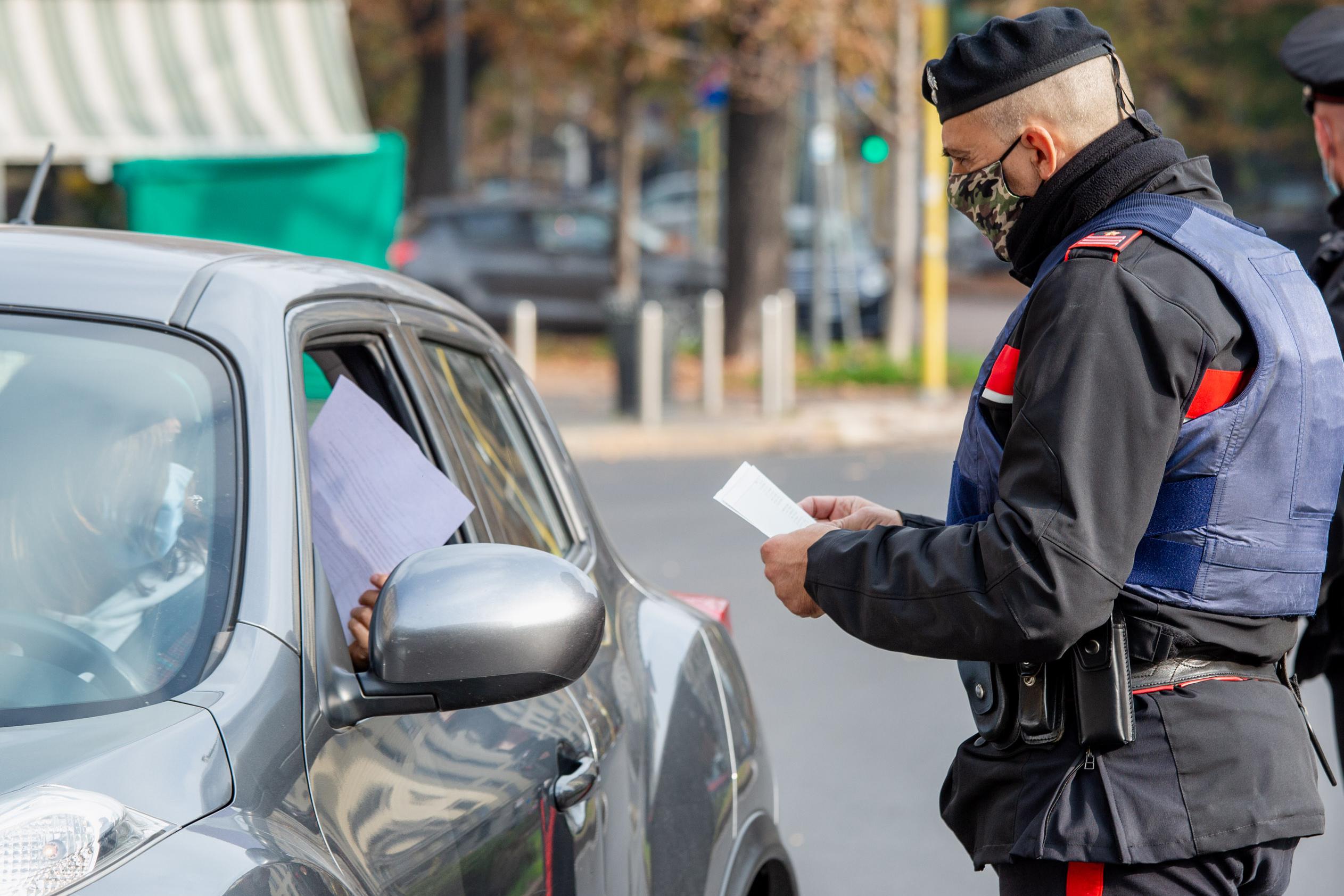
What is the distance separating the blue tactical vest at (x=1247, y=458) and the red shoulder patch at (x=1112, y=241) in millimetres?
23

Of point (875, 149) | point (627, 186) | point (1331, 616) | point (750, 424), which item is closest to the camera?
point (1331, 616)

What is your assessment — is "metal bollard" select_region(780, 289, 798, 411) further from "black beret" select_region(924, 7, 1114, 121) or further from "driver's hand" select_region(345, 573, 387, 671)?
"black beret" select_region(924, 7, 1114, 121)

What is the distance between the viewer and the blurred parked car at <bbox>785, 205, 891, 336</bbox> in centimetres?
2145

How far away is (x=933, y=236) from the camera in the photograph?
47.1ft

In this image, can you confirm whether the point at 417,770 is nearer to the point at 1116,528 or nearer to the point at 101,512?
the point at 101,512

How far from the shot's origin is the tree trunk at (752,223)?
698 inches

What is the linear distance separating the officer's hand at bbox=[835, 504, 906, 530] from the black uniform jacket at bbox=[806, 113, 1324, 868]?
0.83 feet

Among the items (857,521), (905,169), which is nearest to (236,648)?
(857,521)

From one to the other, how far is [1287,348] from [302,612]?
4.35 ft

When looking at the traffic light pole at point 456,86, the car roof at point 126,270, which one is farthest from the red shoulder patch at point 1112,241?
the traffic light pole at point 456,86

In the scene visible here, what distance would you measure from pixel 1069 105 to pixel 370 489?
118 cm

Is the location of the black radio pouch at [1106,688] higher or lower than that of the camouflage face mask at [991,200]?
lower

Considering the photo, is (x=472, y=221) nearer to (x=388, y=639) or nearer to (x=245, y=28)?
(x=245, y=28)

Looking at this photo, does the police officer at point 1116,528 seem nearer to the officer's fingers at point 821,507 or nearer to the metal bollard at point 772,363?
the officer's fingers at point 821,507
